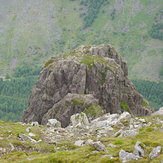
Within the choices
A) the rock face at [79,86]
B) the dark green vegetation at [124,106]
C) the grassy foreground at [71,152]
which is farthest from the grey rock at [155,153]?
the dark green vegetation at [124,106]

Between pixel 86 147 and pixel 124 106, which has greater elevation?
pixel 86 147

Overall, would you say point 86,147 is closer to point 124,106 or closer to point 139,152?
point 139,152

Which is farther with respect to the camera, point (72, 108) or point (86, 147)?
point (72, 108)

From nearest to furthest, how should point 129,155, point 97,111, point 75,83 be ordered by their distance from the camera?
point 129,155 → point 97,111 → point 75,83

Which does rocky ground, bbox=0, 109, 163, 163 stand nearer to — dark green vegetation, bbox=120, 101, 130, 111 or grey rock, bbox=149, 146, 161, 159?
grey rock, bbox=149, 146, 161, 159

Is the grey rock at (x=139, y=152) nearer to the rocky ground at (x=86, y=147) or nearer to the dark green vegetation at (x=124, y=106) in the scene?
the rocky ground at (x=86, y=147)

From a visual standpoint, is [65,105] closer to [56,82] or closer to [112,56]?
[56,82]

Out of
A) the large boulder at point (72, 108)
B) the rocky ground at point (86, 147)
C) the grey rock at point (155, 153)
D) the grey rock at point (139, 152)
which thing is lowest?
the large boulder at point (72, 108)

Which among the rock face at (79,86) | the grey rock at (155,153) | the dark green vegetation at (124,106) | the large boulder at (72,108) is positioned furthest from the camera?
the dark green vegetation at (124,106)

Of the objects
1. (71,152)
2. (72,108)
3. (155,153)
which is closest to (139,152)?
(155,153)

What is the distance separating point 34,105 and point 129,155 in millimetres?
70687

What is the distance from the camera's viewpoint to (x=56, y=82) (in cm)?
8525

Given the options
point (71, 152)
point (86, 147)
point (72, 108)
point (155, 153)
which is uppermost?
point (155, 153)

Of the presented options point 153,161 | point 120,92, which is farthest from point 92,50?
point 153,161
